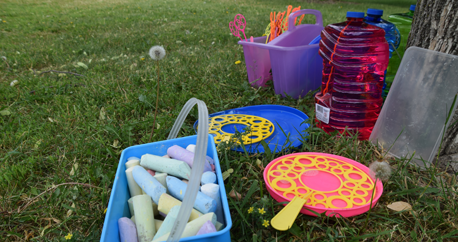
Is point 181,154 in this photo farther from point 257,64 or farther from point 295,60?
point 257,64

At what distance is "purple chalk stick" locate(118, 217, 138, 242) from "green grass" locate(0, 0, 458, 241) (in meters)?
0.17

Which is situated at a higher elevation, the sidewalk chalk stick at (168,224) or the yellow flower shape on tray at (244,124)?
the sidewalk chalk stick at (168,224)

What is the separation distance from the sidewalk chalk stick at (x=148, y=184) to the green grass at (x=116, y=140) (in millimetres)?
214

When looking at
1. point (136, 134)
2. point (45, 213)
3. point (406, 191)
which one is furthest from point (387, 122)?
point (45, 213)

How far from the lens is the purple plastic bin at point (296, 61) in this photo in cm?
169

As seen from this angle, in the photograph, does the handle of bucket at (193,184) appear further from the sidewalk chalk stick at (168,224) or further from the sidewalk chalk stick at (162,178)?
the sidewalk chalk stick at (162,178)

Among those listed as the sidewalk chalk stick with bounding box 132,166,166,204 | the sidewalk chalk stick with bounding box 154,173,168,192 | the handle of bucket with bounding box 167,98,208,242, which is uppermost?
the handle of bucket with bounding box 167,98,208,242

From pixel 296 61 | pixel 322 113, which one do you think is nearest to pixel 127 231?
pixel 322 113

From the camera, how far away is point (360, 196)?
1.02 meters

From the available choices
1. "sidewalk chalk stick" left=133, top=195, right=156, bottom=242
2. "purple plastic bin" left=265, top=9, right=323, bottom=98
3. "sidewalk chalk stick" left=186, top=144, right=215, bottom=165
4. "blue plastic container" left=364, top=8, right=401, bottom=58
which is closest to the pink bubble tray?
"sidewalk chalk stick" left=186, top=144, right=215, bottom=165

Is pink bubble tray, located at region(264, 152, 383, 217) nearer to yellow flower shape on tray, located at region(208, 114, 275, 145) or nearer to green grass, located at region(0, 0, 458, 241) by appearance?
green grass, located at region(0, 0, 458, 241)

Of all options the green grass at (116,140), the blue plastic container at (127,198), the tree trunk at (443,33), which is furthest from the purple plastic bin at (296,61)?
the blue plastic container at (127,198)

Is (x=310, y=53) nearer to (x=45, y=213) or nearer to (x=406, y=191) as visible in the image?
(x=406, y=191)

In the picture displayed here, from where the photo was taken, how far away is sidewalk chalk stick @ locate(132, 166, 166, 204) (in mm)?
937
